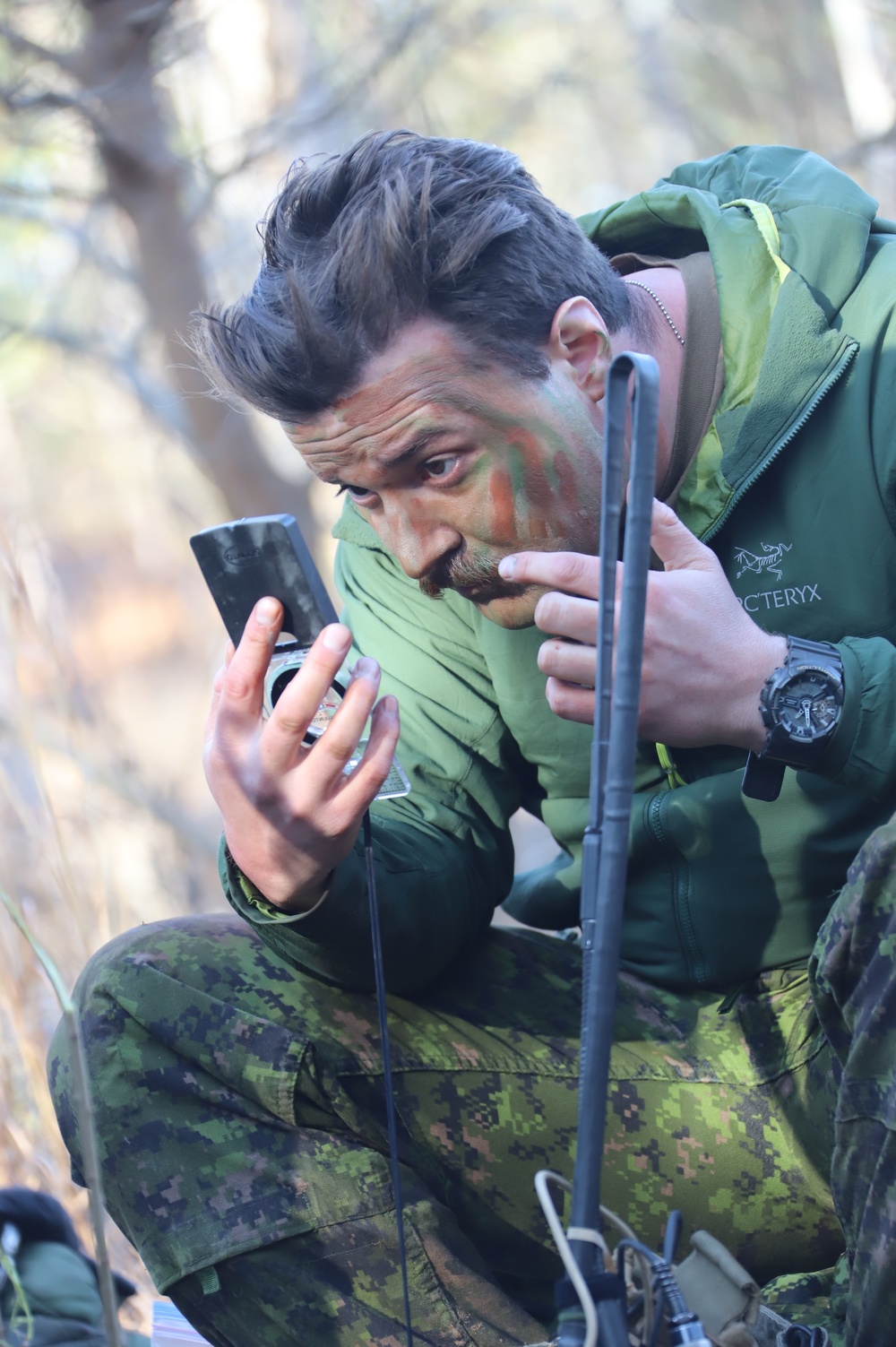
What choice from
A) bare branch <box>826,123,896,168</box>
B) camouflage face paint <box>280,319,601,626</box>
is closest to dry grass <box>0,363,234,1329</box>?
camouflage face paint <box>280,319,601,626</box>

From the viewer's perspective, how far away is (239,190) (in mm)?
4977

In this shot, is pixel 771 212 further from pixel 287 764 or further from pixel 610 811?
pixel 610 811

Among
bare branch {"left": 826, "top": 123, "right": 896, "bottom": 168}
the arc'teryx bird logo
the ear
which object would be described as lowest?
the arc'teryx bird logo

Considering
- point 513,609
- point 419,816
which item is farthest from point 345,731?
point 419,816

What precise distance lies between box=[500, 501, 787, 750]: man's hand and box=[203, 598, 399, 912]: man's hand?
0.76 ft

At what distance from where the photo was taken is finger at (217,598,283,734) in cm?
147

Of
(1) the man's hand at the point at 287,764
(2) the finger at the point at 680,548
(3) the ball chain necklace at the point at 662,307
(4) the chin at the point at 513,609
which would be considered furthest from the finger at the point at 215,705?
(3) the ball chain necklace at the point at 662,307

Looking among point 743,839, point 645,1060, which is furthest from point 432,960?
point 743,839

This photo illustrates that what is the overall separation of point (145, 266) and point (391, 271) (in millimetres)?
2925

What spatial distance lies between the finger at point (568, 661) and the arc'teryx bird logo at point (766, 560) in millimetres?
441

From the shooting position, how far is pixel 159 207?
4.18 m

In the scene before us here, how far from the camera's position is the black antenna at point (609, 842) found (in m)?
0.94

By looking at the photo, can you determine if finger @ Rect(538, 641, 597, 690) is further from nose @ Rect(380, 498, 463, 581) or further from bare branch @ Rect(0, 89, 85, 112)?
bare branch @ Rect(0, 89, 85, 112)

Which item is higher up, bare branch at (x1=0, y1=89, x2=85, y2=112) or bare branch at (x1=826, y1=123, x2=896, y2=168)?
bare branch at (x1=0, y1=89, x2=85, y2=112)
